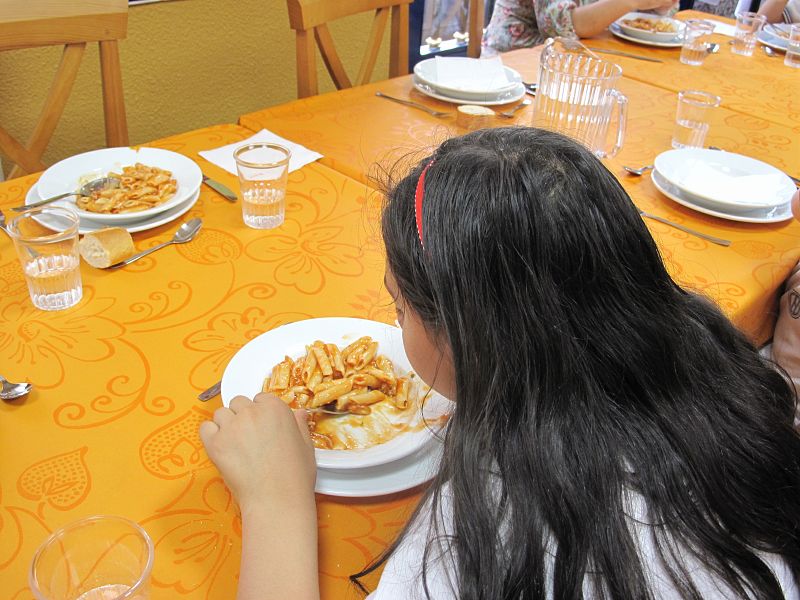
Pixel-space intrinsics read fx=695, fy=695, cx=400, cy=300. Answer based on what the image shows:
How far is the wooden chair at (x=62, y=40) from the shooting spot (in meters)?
1.38

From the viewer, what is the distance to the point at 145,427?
791mm

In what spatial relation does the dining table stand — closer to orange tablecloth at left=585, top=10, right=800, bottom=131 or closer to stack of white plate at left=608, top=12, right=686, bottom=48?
orange tablecloth at left=585, top=10, right=800, bottom=131

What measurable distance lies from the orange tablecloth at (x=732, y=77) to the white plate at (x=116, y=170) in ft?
4.45

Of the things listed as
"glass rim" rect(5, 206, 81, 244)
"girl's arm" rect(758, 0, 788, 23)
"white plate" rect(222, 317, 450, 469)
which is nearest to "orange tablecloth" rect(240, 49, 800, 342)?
"white plate" rect(222, 317, 450, 469)

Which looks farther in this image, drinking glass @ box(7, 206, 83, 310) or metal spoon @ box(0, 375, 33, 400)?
drinking glass @ box(7, 206, 83, 310)

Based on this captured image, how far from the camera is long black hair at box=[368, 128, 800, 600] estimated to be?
22.8 inches

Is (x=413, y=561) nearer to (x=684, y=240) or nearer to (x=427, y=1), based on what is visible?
(x=684, y=240)

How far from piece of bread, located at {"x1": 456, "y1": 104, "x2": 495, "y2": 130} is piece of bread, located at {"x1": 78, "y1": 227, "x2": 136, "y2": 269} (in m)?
0.83

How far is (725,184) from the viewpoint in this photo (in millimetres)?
1375

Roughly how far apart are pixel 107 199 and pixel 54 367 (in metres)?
0.38

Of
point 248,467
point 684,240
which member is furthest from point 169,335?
point 684,240

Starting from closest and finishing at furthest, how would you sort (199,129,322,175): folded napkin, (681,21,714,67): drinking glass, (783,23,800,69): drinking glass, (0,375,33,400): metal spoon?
(0,375,33,400): metal spoon < (199,129,322,175): folded napkin < (681,21,714,67): drinking glass < (783,23,800,69): drinking glass

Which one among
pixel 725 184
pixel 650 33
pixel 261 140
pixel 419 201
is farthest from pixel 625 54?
pixel 419 201

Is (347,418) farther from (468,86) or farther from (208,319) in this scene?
(468,86)
